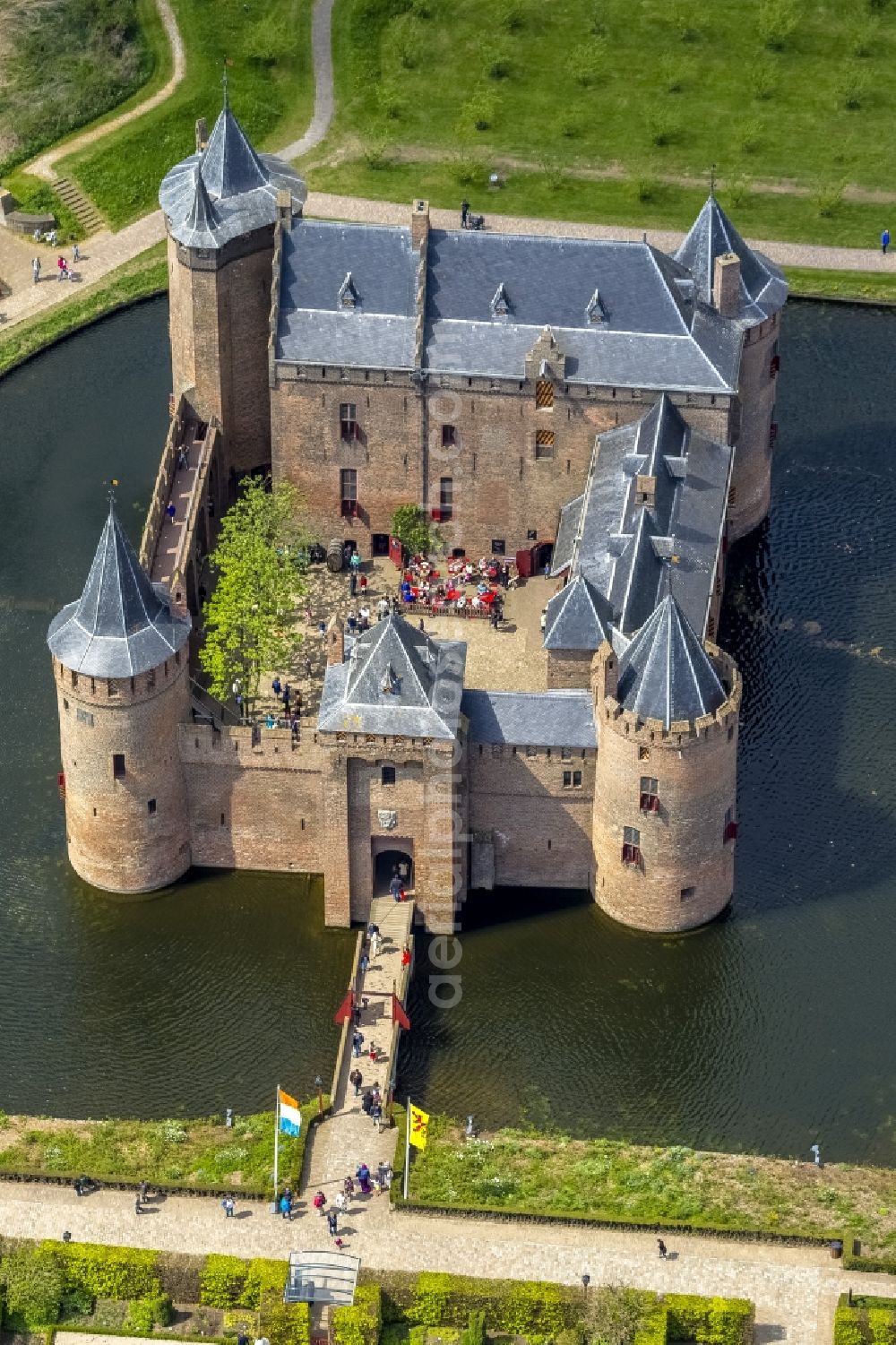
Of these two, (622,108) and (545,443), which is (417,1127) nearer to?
(545,443)

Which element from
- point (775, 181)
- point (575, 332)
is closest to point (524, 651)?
point (575, 332)

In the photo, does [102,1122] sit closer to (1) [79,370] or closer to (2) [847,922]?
(2) [847,922]

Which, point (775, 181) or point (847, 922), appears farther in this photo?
point (775, 181)

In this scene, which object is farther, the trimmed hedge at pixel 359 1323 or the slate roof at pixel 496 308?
the slate roof at pixel 496 308

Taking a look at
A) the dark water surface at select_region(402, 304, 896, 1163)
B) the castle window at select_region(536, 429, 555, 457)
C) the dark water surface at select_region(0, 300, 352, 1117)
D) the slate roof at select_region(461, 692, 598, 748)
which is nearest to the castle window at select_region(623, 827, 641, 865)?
the dark water surface at select_region(402, 304, 896, 1163)

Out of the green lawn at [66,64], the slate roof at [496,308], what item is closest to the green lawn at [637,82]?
the green lawn at [66,64]

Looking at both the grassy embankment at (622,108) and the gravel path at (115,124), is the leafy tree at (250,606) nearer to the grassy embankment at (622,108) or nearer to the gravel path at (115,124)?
A: the grassy embankment at (622,108)
